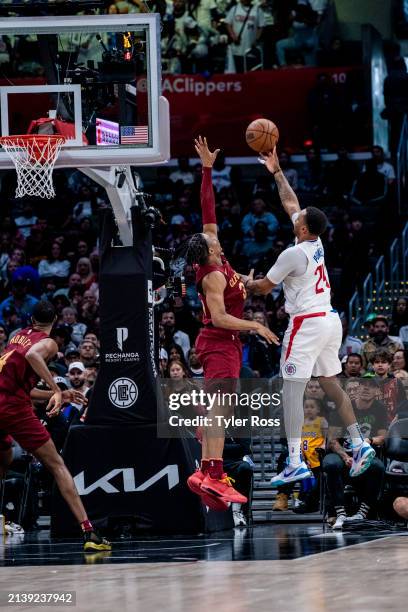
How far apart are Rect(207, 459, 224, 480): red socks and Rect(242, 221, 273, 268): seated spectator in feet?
33.2

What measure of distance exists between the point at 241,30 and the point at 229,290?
15042mm

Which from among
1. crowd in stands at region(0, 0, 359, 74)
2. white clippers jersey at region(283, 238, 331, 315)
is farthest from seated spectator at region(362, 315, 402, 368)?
crowd in stands at region(0, 0, 359, 74)

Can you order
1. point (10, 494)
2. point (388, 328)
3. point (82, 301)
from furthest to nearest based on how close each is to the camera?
point (82, 301) < point (388, 328) < point (10, 494)

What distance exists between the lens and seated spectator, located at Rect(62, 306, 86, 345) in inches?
752

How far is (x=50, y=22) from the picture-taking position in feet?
42.3

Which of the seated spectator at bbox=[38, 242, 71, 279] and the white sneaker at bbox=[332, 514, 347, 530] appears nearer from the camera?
the white sneaker at bbox=[332, 514, 347, 530]

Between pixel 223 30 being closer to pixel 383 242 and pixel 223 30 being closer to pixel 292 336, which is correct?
pixel 383 242

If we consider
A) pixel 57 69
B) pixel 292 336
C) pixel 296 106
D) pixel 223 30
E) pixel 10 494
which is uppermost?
pixel 223 30

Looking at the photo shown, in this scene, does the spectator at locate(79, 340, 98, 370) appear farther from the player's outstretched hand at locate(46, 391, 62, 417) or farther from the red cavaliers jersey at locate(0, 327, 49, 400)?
the player's outstretched hand at locate(46, 391, 62, 417)

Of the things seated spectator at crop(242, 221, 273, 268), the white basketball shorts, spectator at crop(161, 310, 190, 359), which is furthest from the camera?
seated spectator at crop(242, 221, 273, 268)

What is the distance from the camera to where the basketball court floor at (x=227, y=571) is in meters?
8.20

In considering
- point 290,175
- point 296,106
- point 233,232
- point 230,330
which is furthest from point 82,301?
point 230,330

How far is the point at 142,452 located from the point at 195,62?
13564 mm
